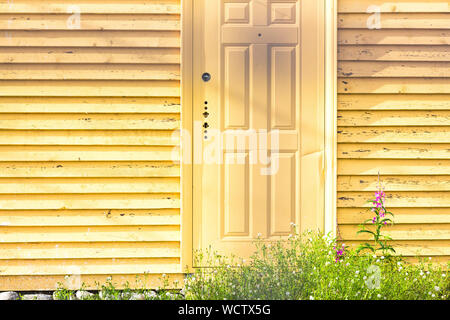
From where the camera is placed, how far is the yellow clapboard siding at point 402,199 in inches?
161

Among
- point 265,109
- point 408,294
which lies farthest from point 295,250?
point 265,109

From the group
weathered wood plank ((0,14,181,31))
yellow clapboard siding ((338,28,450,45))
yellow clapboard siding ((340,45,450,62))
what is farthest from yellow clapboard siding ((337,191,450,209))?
weathered wood plank ((0,14,181,31))

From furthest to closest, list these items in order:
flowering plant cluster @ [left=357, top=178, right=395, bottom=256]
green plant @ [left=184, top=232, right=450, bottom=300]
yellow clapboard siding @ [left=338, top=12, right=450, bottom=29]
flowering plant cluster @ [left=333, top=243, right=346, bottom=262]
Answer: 1. yellow clapboard siding @ [left=338, top=12, right=450, bottom=29]
2. flowering plant cluster @ [left=357, top=178, right=395, bottom=256]
3. flowering plant cluster @ [left=333, top=243, right=346, bottom=262]
4. green plant @ [left=184, top=232, right=450, bottom=300]

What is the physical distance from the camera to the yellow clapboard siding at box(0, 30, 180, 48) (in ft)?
13.2

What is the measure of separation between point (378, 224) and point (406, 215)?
0.29 meters

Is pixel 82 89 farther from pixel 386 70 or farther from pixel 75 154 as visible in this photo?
pixel 386 70

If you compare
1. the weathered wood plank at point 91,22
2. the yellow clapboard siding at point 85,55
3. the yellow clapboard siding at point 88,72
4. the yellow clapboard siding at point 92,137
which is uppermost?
the weathered wood plank at point 91,22

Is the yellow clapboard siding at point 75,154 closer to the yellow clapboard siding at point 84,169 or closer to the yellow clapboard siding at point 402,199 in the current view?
the yellow clapboard siding at point 84,169

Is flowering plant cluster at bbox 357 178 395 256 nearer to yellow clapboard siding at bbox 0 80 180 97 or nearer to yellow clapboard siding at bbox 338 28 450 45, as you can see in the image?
yellow clapboard siding at bbox 338 28 450 45

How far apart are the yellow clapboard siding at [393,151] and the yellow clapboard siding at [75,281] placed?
166 cm

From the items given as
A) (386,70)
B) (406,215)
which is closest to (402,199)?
(406,215)

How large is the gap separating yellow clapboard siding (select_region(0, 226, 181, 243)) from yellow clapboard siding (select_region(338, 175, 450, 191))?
4.51ft

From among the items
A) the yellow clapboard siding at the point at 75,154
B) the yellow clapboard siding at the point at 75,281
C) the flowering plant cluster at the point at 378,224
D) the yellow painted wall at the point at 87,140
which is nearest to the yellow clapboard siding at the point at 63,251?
the yellow painted wall at the point at 87,140
